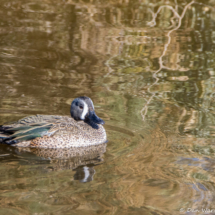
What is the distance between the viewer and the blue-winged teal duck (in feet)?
21.9

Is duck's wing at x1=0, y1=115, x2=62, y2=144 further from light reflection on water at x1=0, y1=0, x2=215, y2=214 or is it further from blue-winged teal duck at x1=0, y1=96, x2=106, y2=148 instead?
light reflection on water at x1=0, y1=0, x2=215, y2=214

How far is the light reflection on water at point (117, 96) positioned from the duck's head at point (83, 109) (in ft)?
1.65

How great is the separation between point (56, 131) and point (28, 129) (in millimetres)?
460

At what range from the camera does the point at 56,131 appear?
6879 mm

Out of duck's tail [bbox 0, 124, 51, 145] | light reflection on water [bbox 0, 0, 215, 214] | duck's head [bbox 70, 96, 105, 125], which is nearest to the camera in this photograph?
light reflection on water [bbox 0, 0, 215, 214]

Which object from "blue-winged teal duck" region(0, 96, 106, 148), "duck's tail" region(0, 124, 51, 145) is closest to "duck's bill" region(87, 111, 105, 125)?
"blue-winged teal duck" region(0, 96, 106, 148)

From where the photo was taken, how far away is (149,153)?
6.40 m

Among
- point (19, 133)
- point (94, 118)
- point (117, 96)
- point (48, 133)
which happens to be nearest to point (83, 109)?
point (94, 118)

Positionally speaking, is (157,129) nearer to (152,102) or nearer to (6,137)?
(152,102)

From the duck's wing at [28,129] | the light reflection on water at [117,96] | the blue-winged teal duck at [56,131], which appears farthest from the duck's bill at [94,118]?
the duck's wing at [28,129]

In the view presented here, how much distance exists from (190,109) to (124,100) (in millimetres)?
1324

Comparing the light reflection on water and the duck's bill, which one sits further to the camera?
the duck's bill

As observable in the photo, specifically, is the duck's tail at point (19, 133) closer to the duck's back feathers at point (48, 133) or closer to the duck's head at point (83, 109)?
the duck's back feathers at point (48, 133)

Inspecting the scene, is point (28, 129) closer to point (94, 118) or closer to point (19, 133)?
point (19, 133)
